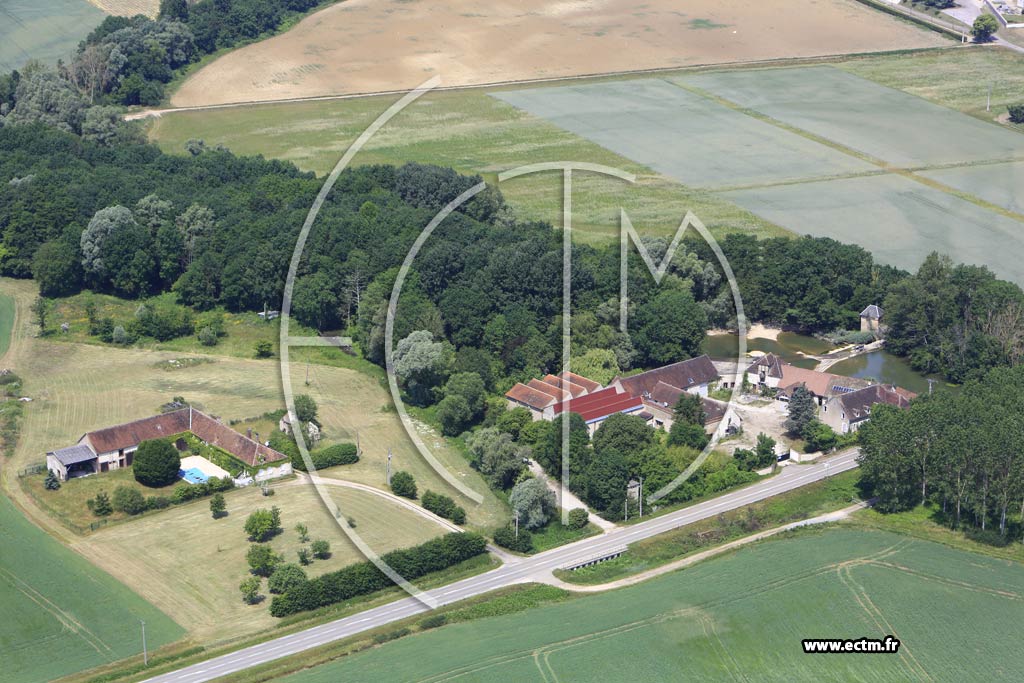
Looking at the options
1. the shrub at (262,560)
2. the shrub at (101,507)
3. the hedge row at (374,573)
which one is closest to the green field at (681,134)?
the hedge row at (374,573)

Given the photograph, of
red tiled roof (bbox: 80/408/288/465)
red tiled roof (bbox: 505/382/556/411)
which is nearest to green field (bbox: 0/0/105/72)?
red tiled roof (bbox: 80/408/288/465)

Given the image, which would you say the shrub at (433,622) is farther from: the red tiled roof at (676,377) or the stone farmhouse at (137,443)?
the red tiled roof at (676,377)

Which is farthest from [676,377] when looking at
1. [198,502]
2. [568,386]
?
[198,502]

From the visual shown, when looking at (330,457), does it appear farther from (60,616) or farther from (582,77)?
(582,77)

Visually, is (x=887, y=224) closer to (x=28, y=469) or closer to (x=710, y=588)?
(x=710, y=588)

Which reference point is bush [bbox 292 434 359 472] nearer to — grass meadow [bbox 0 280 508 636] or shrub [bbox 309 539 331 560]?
grass meadow [bbox 0 280 508 636]
